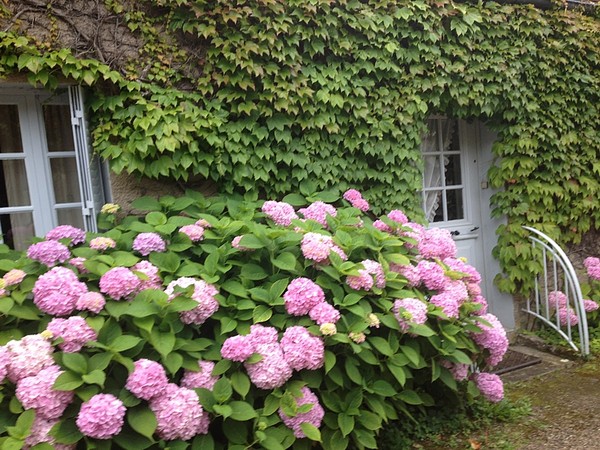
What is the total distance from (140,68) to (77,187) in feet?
3.32

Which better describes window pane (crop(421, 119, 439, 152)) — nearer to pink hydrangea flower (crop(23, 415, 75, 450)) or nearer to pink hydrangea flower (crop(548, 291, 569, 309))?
pink hydrangea flower (crop(548, 291, 569, 309))

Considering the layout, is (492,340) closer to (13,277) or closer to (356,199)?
Answer: (356,199)

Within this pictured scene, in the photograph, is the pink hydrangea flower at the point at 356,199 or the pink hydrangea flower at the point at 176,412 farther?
the pink hydrangea flower at the point at 356,199

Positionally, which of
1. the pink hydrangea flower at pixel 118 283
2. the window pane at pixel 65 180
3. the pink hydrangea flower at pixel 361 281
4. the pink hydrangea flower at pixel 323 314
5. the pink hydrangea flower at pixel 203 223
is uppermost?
the window pane at pixel 65 180

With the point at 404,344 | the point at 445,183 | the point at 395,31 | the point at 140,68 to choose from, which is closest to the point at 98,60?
the point at 140,68

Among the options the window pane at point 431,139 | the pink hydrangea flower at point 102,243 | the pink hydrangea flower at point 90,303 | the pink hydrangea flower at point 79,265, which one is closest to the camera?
the pink hydrangea flower at point 90,303

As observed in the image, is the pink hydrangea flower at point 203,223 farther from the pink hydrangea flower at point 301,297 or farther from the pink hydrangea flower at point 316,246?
the pink hydrangea flower at point 301,297

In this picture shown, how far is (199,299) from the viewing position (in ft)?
8.26

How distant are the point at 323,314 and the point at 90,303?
1.12m

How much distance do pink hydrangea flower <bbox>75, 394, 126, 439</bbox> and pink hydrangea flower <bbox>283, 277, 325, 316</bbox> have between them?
942 millimetres

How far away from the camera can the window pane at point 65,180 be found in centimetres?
374

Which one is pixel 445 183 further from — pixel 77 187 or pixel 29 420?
pixel 29 420

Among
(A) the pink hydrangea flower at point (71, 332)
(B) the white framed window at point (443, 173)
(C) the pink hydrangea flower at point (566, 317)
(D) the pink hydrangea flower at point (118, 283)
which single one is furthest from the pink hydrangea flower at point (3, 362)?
(C) the pink hydrangea flower at point (566, 317)

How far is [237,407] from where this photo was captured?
7.68 ft
